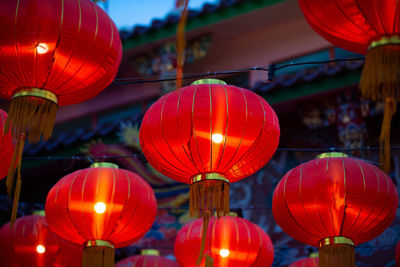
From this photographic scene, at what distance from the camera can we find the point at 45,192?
8141 millimetres

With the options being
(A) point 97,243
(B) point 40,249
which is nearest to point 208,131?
(A) point 97,243

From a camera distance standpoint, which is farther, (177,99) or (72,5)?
(177,99)

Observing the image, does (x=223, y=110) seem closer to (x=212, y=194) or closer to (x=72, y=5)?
(x=212, y=194)

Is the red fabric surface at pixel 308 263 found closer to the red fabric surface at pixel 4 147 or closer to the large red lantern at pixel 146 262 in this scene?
the large red lantern at pixel 146 262

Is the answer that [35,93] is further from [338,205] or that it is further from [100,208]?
[338,205]

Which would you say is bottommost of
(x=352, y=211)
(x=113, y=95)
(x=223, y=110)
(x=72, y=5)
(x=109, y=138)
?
(x=352, y=211)

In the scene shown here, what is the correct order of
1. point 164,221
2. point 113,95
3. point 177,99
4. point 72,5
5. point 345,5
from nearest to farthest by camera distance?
point 345,5 → point 72,5 → point 177,99 → point 164,221 → point 113,95

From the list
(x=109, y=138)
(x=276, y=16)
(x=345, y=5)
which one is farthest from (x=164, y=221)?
(x=345, y=5)

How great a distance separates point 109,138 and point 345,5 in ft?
14.5

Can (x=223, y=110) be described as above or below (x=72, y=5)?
below

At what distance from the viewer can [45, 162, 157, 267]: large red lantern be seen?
16.7 ft

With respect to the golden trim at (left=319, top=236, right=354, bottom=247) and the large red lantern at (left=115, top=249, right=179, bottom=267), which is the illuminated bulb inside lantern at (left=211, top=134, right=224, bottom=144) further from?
the large red lantern at (left=115, top=249, right=179, bottom=267)

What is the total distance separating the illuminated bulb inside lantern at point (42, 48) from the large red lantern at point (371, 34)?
151cm

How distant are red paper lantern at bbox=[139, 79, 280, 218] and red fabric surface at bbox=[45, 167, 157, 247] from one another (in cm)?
77
